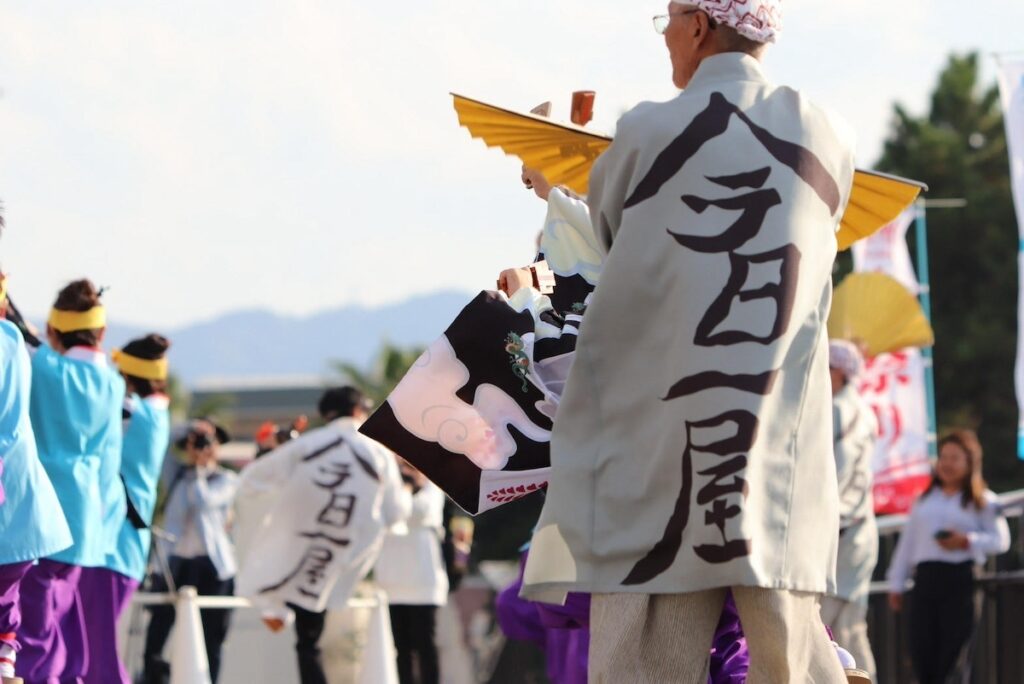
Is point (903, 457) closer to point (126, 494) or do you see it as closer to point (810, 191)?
point (126, 494)

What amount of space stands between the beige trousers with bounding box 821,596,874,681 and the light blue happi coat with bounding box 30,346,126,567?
384cm

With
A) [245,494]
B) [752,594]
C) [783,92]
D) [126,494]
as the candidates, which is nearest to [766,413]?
[752,594]

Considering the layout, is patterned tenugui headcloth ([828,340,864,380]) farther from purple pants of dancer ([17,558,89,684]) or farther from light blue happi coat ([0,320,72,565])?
light blue happi coat ([0,320,72,565])

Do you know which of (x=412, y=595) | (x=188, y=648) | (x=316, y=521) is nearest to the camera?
(x=188, y=648)

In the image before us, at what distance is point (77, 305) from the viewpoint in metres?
7.59

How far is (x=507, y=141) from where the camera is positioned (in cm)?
539

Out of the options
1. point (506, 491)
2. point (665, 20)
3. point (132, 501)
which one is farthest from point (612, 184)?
point (132, 501)

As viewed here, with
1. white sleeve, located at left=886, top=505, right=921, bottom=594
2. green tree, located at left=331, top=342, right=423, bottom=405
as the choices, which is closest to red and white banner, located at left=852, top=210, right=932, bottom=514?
white sleeve, located at left=886, top=505, right=921, bottom=594

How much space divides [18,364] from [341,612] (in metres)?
5.77

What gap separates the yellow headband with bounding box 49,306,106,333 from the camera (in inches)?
298

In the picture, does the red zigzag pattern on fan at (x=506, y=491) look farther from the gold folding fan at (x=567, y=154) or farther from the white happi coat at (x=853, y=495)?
the white happi coat at (x=853, y=495)

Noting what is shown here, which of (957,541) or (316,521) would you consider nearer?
(957,541)

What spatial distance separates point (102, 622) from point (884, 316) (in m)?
6.72

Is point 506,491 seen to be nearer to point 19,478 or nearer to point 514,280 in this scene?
point 514,280
